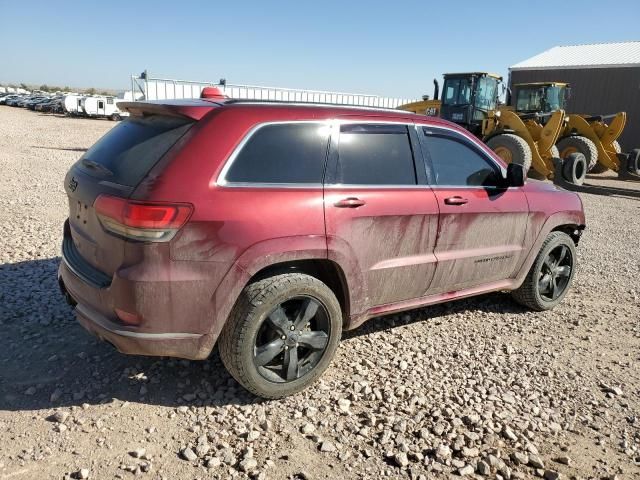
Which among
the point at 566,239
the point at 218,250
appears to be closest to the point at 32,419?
the point at 218,250

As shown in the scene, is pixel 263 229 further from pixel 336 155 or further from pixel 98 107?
pixel 98 107

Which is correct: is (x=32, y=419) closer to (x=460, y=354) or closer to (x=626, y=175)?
(x=460, y=354)

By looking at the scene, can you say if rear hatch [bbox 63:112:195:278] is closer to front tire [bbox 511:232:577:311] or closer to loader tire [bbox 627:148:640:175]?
front tire [bbox 511:232:577:311]

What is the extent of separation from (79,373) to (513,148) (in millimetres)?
12273

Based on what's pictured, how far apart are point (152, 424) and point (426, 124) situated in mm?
2707

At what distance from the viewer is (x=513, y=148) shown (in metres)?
13.2

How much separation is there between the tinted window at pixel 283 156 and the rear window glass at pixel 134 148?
38cm

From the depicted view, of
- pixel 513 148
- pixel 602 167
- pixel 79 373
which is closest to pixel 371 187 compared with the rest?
pixel 79 373

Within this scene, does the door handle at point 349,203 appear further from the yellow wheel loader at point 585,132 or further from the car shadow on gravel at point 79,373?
the yellow wheel loader at point 585,132

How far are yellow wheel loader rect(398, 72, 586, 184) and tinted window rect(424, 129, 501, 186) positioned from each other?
9.62m

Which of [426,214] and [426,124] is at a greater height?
[426,124]

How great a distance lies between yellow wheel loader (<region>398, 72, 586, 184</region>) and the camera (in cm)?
1354

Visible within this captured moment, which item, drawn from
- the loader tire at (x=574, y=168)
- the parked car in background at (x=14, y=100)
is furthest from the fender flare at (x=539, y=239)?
the parked car in background at (x=14, y=100)

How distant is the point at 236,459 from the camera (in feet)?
8.63
